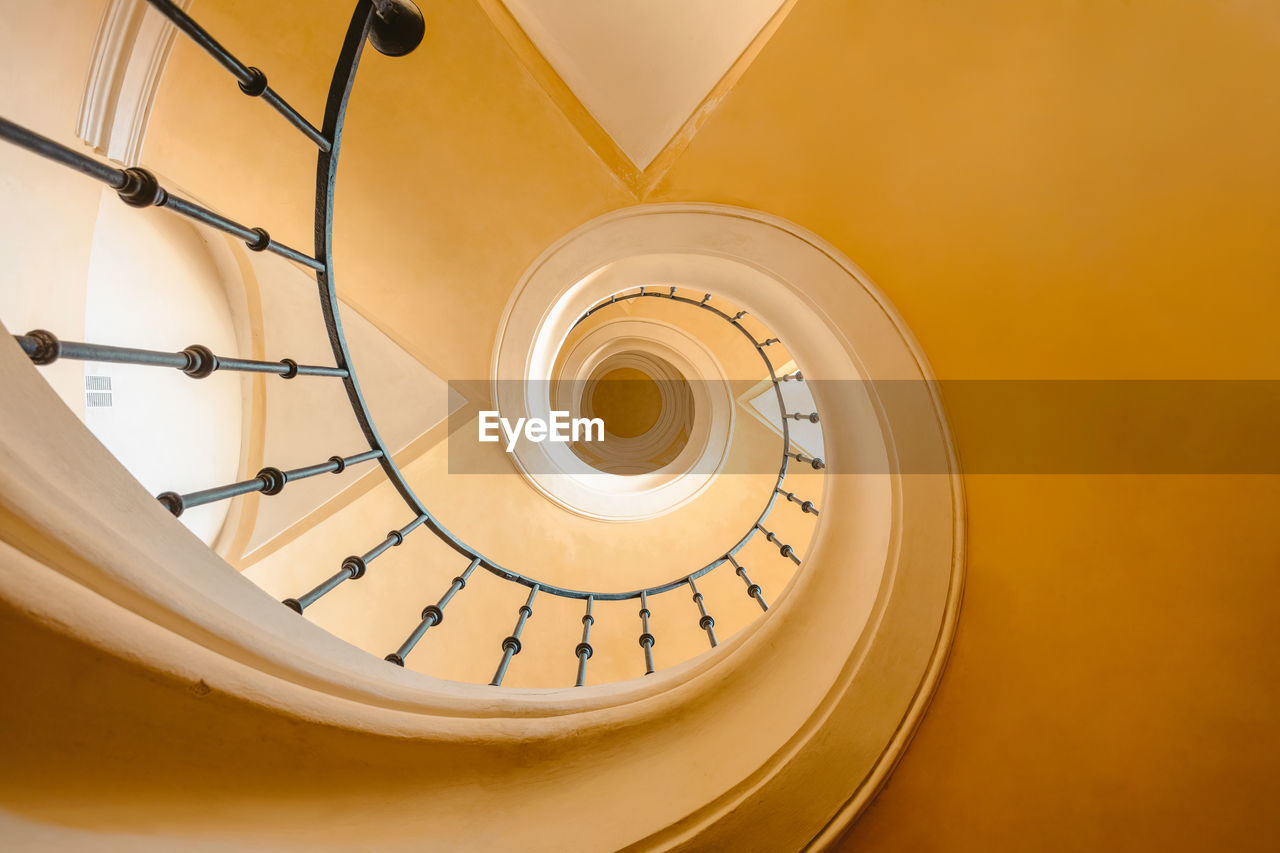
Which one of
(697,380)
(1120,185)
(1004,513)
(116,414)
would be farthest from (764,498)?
(116,414)

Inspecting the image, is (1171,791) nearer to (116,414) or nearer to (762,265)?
(762,265)

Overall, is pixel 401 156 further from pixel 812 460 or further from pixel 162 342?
pixel 812 460

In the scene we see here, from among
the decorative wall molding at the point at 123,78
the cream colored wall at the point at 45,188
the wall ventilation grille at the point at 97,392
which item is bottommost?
the wall ventilation grille at the point at 97,392

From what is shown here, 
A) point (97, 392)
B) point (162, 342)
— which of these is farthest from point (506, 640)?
point (162, 342)

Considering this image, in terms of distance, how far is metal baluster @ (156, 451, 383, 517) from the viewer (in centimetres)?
138

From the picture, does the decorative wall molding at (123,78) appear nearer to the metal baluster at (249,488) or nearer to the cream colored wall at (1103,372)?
the metal baluster at (249,488)

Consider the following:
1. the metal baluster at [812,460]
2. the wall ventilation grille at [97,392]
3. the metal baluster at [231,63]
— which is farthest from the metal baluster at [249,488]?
the metal baluster at [812,460]

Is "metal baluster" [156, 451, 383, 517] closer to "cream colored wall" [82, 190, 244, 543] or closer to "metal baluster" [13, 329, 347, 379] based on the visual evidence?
"metal baluster" [13, 329, 347, 379]

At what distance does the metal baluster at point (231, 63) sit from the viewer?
41.3 inches

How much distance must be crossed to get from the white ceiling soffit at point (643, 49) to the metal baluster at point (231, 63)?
1437 millimetres

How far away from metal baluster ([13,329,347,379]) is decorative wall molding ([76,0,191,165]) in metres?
1.82

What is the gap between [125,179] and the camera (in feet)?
3.64

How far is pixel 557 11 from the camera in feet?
7.67

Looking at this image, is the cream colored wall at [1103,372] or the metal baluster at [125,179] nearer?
the metal baluster at [125,179]
